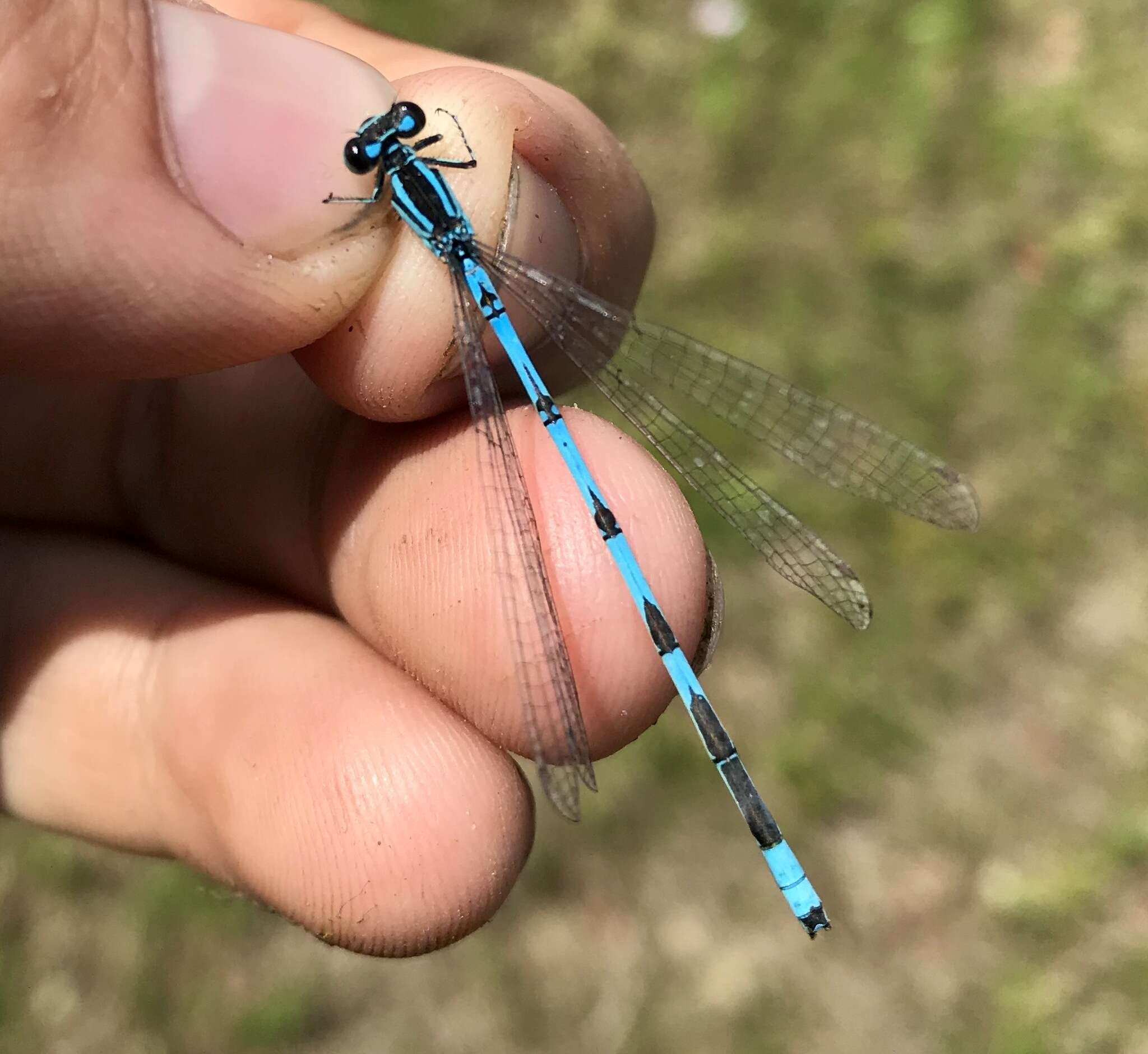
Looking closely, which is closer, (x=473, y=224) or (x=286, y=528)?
(x=473, y=224)

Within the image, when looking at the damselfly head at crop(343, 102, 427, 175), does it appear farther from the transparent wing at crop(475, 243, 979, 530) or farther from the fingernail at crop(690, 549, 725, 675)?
the fingernail at crop(690, 549, 725, 675)

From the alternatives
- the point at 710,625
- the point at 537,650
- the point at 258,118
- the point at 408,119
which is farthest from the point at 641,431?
the point at 258,118

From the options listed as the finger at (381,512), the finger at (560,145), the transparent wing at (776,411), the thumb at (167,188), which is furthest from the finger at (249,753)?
the finger at (560,145)

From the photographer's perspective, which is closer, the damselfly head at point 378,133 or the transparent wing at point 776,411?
the damselfly head at point 378,133

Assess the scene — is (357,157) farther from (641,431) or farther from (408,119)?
(641,431)

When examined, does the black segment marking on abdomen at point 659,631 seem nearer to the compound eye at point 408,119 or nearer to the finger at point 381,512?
the finger at point 381,512

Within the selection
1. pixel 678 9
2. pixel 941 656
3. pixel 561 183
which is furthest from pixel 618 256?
pixel 678 9

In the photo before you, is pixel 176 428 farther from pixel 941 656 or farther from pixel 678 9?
pixel 678 9

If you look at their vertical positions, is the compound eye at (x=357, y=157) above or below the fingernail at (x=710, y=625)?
above
